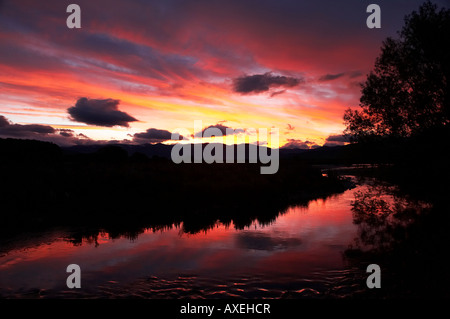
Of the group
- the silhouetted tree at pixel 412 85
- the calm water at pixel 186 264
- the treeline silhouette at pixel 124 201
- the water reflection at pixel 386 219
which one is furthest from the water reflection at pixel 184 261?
the silhouetted tree at pixel 412 85

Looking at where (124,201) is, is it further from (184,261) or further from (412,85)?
(412,85)

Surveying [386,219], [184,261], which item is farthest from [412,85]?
[184,261]

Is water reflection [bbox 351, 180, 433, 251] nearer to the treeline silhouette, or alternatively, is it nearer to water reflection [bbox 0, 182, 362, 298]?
water reflection [bbox 0, 182, 362, 298]

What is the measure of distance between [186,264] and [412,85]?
16.8m

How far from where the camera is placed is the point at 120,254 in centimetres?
1207

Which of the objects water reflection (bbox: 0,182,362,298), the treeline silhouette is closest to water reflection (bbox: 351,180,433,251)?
water reflection (bbox: 0,182,362,298)

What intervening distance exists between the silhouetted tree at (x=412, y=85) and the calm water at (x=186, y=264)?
6.95 meters

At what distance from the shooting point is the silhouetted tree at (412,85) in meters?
16.6

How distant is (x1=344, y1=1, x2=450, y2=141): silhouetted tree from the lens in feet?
54.4

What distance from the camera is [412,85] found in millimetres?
17578

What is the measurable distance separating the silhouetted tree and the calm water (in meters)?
6.95

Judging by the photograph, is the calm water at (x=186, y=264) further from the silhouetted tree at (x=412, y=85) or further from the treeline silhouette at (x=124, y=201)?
the silhouetted tree at (x=412, y=85)
